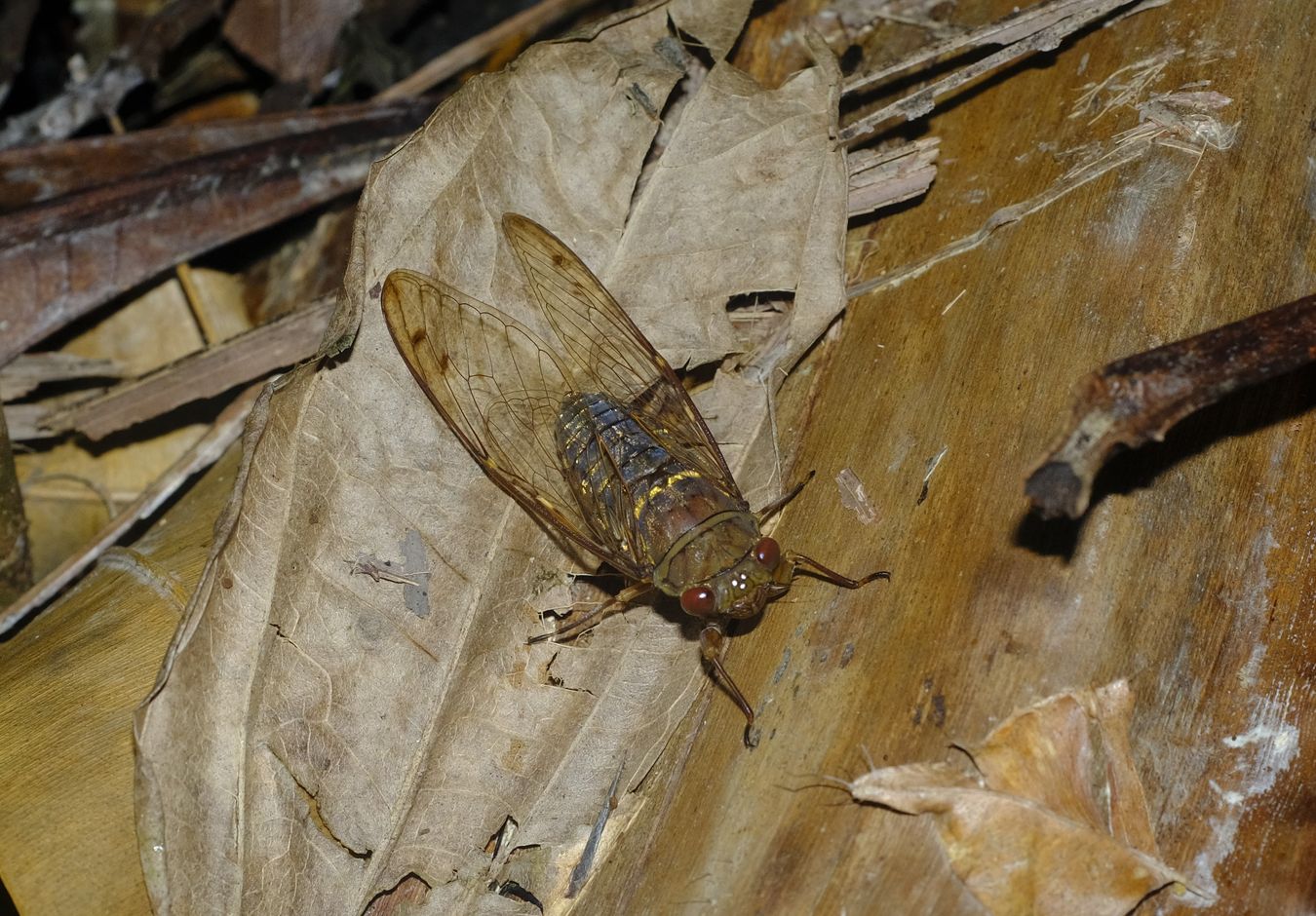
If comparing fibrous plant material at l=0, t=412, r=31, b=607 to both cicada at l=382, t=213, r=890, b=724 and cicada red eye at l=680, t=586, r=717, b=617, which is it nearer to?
cicada at l=382, t=213, r=890, b=724

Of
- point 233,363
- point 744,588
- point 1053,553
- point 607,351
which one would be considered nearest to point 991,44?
point 607,351

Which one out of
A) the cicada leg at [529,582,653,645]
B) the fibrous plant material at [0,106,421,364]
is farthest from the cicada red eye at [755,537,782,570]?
the fibrous plant material at [0,106,421,364]

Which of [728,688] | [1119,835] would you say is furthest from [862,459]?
[1119,835]

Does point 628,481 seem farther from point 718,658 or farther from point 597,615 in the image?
point 718,658

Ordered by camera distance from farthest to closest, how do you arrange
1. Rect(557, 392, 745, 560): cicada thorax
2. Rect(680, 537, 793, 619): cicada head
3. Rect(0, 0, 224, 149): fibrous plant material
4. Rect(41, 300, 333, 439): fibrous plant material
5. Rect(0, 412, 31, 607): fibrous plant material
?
Rect(0, 0, 224, 149): fibrous plant material, Rect(41, 300, 333, 439): fibrous plant material, Rect(0, 412, 31, 607): fibrous plant material, Rect(557, 392, 745, 560): cicada thorax, Rect(680, 537, 793, 619): cicada head

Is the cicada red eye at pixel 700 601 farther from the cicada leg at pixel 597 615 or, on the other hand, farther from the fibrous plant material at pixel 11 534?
the fibrous plant material at pixel 11 534
